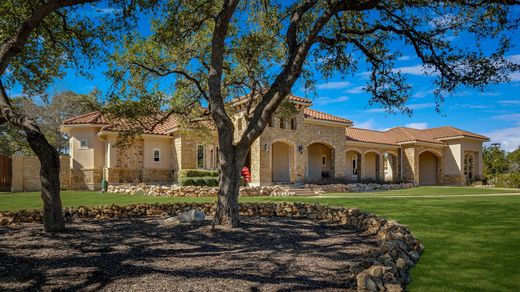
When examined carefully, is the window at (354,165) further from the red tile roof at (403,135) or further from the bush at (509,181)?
the bush at (509,181)

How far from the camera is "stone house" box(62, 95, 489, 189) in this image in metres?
22.5

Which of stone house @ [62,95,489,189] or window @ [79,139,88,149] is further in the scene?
window @ [79,139,88,149]

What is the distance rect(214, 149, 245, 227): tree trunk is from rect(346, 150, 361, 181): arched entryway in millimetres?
21610

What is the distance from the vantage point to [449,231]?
689 centimetres

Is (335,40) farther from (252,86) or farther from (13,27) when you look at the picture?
(13,27)

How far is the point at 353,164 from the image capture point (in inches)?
1240

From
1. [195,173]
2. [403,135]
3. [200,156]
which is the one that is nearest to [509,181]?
[403,135]

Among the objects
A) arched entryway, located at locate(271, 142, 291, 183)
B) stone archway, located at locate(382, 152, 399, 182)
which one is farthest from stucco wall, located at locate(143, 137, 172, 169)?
stone archway, located at locate(382, 152, 399, 182)

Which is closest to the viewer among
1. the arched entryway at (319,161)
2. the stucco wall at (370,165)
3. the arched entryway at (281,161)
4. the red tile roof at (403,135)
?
the arched entryway at (281,161)

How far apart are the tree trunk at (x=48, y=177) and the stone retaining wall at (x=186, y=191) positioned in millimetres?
10084

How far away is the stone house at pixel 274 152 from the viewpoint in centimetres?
2255

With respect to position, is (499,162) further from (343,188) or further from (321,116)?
(343,188)

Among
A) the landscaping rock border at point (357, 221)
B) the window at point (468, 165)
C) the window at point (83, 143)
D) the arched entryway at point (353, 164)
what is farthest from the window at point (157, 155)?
the window at point (468, 165)

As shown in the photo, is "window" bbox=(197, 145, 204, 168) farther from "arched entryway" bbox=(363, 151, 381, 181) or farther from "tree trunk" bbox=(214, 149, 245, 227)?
"tree trunk" bbox=(214, 149, 245, 227)
